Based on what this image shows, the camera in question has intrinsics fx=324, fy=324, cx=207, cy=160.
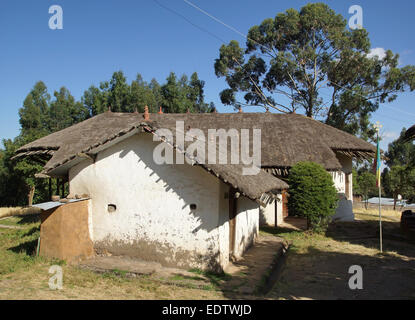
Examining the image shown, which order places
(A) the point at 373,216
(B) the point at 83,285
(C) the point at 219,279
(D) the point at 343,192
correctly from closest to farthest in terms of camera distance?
1. (B) the point at 83,285
2. (C) the point at 219,279
3. (D) the point at 343,192
4. (A) the point at 373,216

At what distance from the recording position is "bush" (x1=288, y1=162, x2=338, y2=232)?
13.9 m

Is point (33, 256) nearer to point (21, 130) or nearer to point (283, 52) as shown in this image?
point (283, 52)

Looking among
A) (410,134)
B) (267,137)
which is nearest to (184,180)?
(410,134)

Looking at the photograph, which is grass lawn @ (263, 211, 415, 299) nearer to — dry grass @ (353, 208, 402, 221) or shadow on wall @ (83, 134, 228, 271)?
shadow on wall @ (83, 134, 228, 271)

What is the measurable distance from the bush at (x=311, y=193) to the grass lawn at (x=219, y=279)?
1.85m

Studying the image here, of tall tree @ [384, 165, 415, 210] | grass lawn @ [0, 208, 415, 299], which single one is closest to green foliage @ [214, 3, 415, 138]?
tall tree @ [384, 165, 415, 210]

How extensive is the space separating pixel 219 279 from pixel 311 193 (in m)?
7.21

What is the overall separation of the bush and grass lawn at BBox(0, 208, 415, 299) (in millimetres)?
1847

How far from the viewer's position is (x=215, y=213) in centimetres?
841

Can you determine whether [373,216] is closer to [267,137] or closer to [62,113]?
[267,137]

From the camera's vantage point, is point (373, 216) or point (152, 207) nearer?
point (152, 207)

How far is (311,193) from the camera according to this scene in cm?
1393

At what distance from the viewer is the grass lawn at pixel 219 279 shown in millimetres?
7148

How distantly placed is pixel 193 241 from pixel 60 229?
11.7ft
